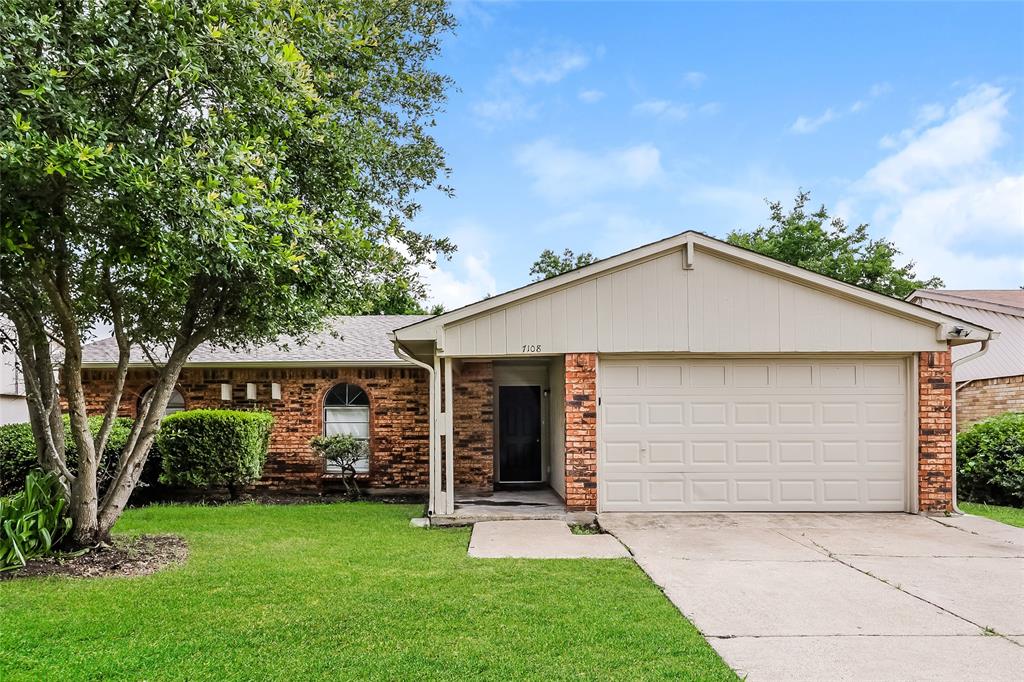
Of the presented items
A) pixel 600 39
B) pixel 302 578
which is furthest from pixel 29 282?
pixel 600 39

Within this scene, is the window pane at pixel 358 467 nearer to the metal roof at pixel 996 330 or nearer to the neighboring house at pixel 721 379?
the neighboring house at pixel 721 379

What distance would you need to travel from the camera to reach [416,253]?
1647 centimetres

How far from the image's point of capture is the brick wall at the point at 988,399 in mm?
13484

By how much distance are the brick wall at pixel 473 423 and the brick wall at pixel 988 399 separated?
34.6 feet

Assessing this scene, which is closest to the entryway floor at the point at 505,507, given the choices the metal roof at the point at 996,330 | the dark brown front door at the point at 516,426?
the dark brown front door at the point at 516,426

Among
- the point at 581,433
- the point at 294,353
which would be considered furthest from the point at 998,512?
the point at 294,353

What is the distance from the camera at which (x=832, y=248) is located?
1154 inches

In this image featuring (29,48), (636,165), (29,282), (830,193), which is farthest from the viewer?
(830,193)

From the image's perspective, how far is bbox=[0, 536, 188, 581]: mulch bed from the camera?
6098 millimetres

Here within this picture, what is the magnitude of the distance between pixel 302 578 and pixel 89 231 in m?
3.70

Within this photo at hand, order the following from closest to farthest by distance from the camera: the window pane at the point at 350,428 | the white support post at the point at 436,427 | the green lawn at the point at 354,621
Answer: the green lawn at the point at 354,621 < the white support post at the point at 436,427 < the window pane at the point at 350,428

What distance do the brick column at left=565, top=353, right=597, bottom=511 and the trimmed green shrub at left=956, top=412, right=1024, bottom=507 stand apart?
688 cm

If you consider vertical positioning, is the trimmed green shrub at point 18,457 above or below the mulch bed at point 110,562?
above

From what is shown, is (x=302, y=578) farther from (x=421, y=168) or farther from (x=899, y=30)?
(x=899, y=30)
